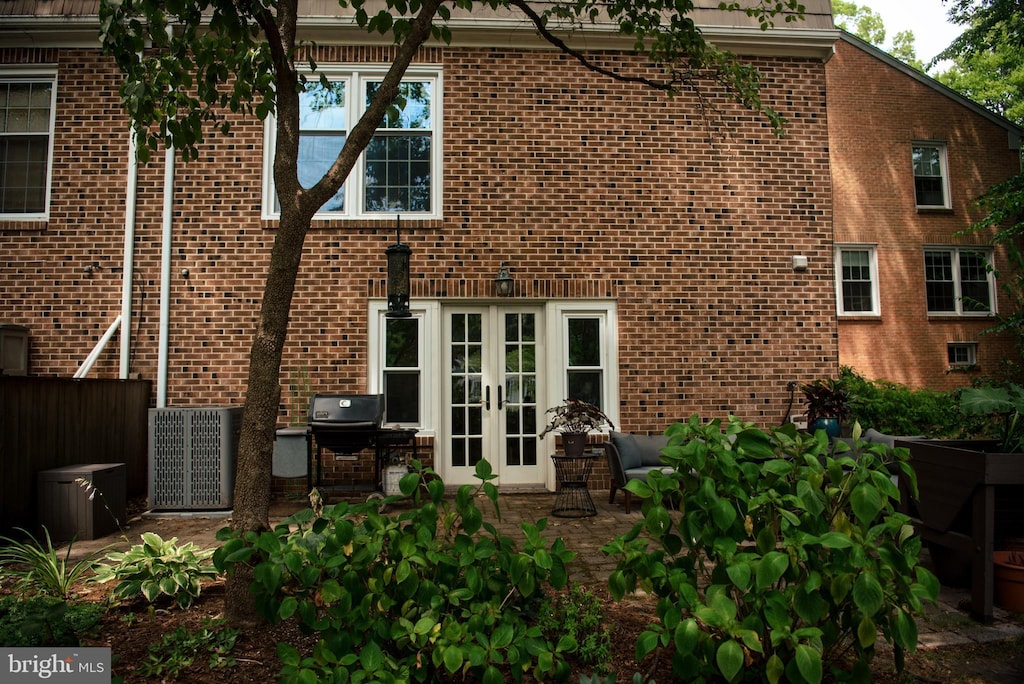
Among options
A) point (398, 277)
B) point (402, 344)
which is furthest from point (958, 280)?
point (398, 277)

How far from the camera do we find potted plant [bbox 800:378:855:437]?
6.68 m

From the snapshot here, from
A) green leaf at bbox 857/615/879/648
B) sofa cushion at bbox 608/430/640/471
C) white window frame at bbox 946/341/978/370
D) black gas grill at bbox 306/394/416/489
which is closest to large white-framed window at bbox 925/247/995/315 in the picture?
white window frame at bbox 946/341/978/370

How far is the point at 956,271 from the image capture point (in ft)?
47.8

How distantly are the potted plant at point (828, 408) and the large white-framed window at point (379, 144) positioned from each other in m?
4.55

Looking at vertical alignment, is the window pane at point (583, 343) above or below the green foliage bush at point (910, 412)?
above

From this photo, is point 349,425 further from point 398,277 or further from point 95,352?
point 95,352

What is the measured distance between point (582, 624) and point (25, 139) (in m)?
8.05

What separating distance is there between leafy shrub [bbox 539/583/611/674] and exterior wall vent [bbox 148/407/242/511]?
4.15 meters

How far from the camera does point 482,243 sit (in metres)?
7.16

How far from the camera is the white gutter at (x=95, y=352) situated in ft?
21.4

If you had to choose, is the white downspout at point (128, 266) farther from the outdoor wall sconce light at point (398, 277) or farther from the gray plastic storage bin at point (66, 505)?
the outdoor wall sconce light at point (398, 277)

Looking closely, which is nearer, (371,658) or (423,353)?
(371,658)

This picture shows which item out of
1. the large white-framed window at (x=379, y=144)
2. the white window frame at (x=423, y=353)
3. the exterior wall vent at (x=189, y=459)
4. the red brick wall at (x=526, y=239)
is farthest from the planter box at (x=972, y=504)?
the exterior wall vent at (x=189, y=459)

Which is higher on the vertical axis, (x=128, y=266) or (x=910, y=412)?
(x=128, y=266)
